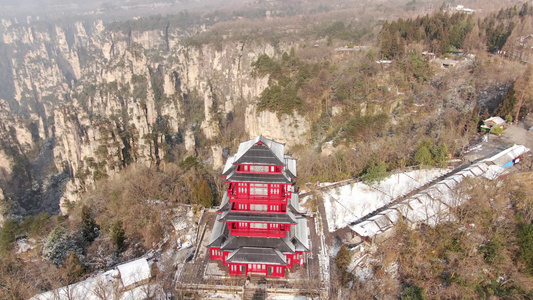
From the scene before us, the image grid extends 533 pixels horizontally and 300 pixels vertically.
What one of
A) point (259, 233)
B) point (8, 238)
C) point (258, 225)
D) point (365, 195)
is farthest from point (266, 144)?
point (8, 238)

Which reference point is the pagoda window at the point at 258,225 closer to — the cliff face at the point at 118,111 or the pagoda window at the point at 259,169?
the pagoda window at the point at 259,169

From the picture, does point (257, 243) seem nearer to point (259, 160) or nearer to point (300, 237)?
point (300, 237)

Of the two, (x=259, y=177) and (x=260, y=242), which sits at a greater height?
(x=259, y=177)

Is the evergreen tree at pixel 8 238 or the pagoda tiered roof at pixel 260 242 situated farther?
the evergreen tree at pixel 8 238

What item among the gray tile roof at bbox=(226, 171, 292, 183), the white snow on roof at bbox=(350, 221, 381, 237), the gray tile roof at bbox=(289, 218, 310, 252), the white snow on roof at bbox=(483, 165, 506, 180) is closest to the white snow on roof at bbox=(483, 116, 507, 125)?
the white snow on roof at bbox=(483, 165, 506, 180)

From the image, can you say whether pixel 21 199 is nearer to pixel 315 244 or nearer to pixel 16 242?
pixel 16 242

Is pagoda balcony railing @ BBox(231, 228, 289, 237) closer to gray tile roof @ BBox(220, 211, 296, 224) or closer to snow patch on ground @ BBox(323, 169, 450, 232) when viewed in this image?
gray tile roof @ BBox(220, 211, 296, 224)

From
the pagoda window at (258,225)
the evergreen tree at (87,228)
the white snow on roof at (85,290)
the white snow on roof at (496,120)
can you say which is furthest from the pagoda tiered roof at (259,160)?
the white snow on roof at (496,120)
